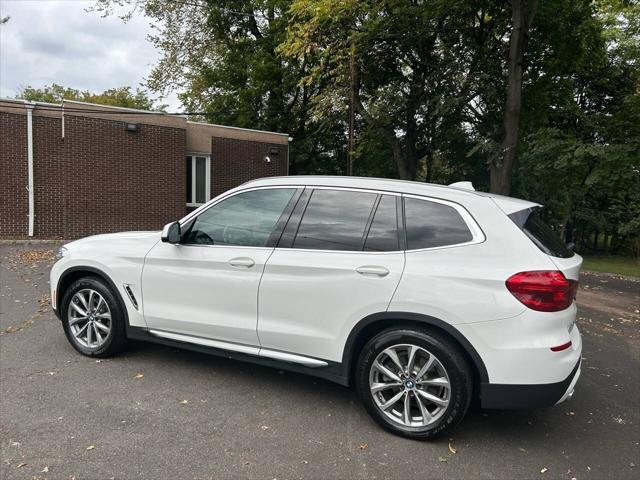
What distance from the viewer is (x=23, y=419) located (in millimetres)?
3357

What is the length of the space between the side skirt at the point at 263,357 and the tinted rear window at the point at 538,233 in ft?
5.27

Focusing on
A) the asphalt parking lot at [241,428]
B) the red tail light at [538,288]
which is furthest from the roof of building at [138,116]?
the red tail light at [538,288]

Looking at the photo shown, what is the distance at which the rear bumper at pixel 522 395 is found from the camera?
3.01 meters

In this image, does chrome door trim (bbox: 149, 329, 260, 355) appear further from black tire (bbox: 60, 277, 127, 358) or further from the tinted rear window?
the tinted rear window

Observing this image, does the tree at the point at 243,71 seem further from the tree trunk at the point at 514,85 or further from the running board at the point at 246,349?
the running board at the point at 246,349

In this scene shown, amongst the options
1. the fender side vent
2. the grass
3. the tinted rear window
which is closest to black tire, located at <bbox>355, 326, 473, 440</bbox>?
the tinted rear window

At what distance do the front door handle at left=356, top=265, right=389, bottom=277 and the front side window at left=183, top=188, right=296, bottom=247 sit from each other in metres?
0.88

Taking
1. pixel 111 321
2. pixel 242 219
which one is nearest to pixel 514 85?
pixel 242 219

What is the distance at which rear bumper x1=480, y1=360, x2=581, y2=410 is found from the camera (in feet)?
9.88

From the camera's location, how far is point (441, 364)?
3145 millimetres

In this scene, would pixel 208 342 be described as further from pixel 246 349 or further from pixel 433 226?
pixel 433 226

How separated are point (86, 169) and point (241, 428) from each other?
13.5m

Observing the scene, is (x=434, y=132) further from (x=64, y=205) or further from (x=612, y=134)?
(x=64, y=205)

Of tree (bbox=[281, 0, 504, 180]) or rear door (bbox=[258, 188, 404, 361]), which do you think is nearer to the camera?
rear door (bbox=[258, 188, 404, 361])
